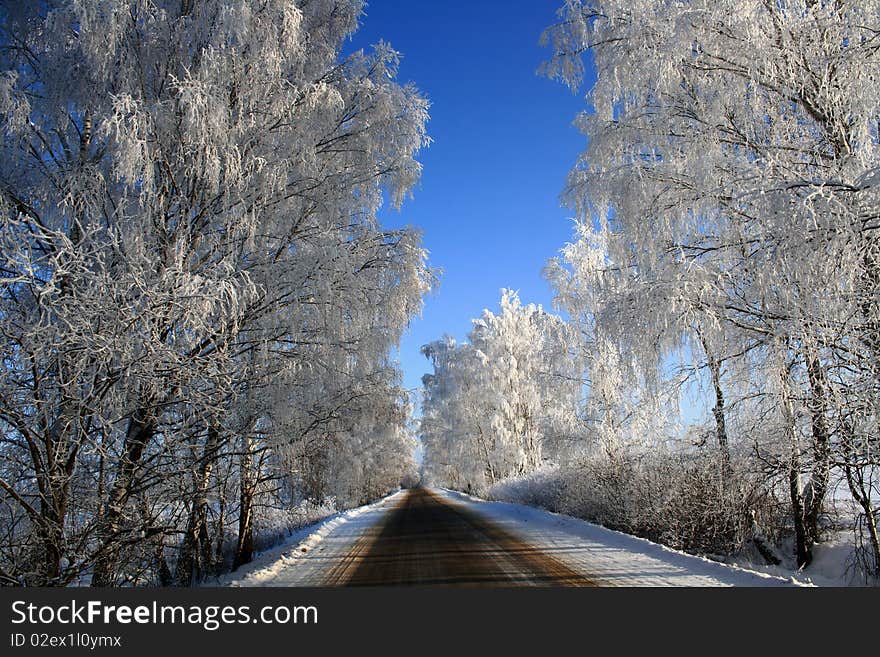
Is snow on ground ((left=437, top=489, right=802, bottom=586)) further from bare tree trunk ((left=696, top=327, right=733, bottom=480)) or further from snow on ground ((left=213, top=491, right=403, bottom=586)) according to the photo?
snow on ground ((left=213, top=491, right=403, bottom=586))

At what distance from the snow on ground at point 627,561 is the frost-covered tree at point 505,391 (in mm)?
4723

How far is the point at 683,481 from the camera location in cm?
839

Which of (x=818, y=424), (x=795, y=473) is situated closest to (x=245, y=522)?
(x=795, y=473)

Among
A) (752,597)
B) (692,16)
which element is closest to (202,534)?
(752,597)

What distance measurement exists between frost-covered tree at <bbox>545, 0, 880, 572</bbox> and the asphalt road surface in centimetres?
283

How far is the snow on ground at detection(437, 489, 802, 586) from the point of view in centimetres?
511

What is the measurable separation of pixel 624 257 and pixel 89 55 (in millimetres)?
6676

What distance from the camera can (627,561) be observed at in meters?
6.28

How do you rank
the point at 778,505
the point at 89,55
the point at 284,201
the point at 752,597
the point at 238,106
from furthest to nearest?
the point at 778,505 → the point at 284,201 → the point at 238,106 → the point at 89,55 → the point at 752,597

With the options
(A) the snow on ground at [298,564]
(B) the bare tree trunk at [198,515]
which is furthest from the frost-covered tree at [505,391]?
(B) the bare tree trunk at [198,515]

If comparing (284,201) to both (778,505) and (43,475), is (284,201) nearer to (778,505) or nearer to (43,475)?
(43,475)

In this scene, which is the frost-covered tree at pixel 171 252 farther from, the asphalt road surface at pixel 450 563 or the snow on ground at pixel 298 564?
the asphalt road surface at pixel 450 563

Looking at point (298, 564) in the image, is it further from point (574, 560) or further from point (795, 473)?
point (795, 473)

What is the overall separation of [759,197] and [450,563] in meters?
5.65
